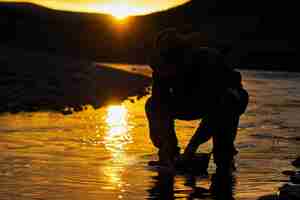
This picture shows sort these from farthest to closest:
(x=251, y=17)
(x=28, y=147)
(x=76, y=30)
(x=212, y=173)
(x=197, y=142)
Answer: (x=251, y=17) < (x=76, y=30) < (x=28, y=147) < (x=212, y=173) < (x=197, y=142)

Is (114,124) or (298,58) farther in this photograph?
(298,58)

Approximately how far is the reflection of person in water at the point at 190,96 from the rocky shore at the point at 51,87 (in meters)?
9.82

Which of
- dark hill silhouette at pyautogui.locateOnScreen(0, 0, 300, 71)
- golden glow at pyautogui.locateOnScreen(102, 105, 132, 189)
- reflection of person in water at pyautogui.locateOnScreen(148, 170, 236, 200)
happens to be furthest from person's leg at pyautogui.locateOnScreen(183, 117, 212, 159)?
dark hill silhouette at pyautogui.locateOnScreen(0, 0, 300, 71)

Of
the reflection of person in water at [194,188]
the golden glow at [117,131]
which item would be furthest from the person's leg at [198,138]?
the golden glow at [117,131]

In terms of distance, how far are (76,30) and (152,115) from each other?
148 m

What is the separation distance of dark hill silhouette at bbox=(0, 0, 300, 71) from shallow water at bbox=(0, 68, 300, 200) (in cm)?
8961

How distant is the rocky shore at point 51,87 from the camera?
2141cm

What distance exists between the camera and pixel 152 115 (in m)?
9.53

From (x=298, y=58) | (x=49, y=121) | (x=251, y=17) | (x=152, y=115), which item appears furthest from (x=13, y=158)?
(x=251, y=17)

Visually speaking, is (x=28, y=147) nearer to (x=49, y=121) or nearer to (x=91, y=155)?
(x=91, y=155)

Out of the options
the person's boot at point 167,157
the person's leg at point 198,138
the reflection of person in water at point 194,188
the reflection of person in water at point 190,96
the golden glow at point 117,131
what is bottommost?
the reflection of person in water at point 194,188

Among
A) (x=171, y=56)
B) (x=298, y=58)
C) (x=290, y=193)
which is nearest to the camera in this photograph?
(x=290, y=193)

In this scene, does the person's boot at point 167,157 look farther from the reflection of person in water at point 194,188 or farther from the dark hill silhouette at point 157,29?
the dark hill silhouette at point 157,29

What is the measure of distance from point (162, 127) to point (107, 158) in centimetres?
245
